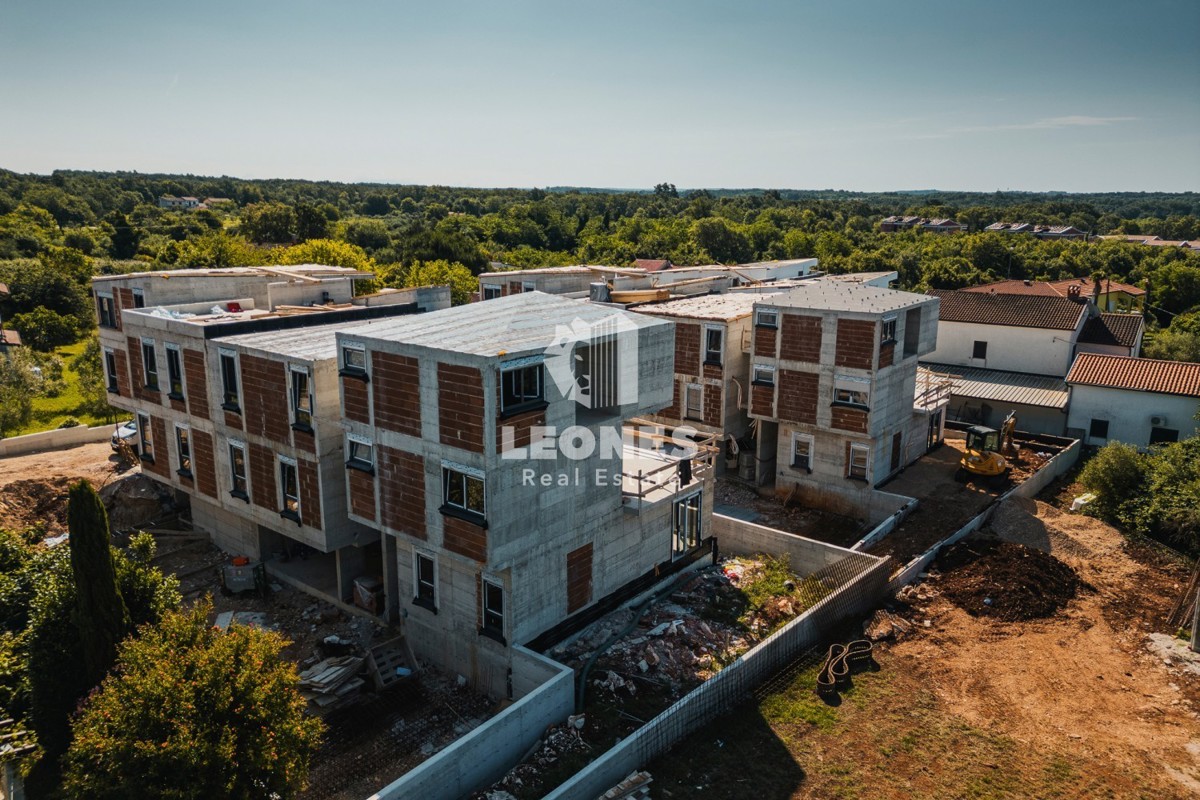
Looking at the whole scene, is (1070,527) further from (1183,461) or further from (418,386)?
(418,386)

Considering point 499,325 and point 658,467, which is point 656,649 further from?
point 499,325

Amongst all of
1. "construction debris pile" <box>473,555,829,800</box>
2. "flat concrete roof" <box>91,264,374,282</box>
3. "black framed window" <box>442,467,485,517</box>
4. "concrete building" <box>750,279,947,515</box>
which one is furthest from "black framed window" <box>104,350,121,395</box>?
"concrete building" <box>750,279,947,515</box>

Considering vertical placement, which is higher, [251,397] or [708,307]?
[708,307]

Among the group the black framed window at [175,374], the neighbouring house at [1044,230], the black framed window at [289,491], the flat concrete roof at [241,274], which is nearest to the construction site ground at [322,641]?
the black framed window at [289,491]

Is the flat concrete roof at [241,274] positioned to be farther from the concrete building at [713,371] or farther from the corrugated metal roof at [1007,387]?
the corrugated metal roof at [1007,387]

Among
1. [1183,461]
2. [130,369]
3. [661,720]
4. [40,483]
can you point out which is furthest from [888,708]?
[40,483]

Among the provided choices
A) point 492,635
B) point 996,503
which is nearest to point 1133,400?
point 996,503
